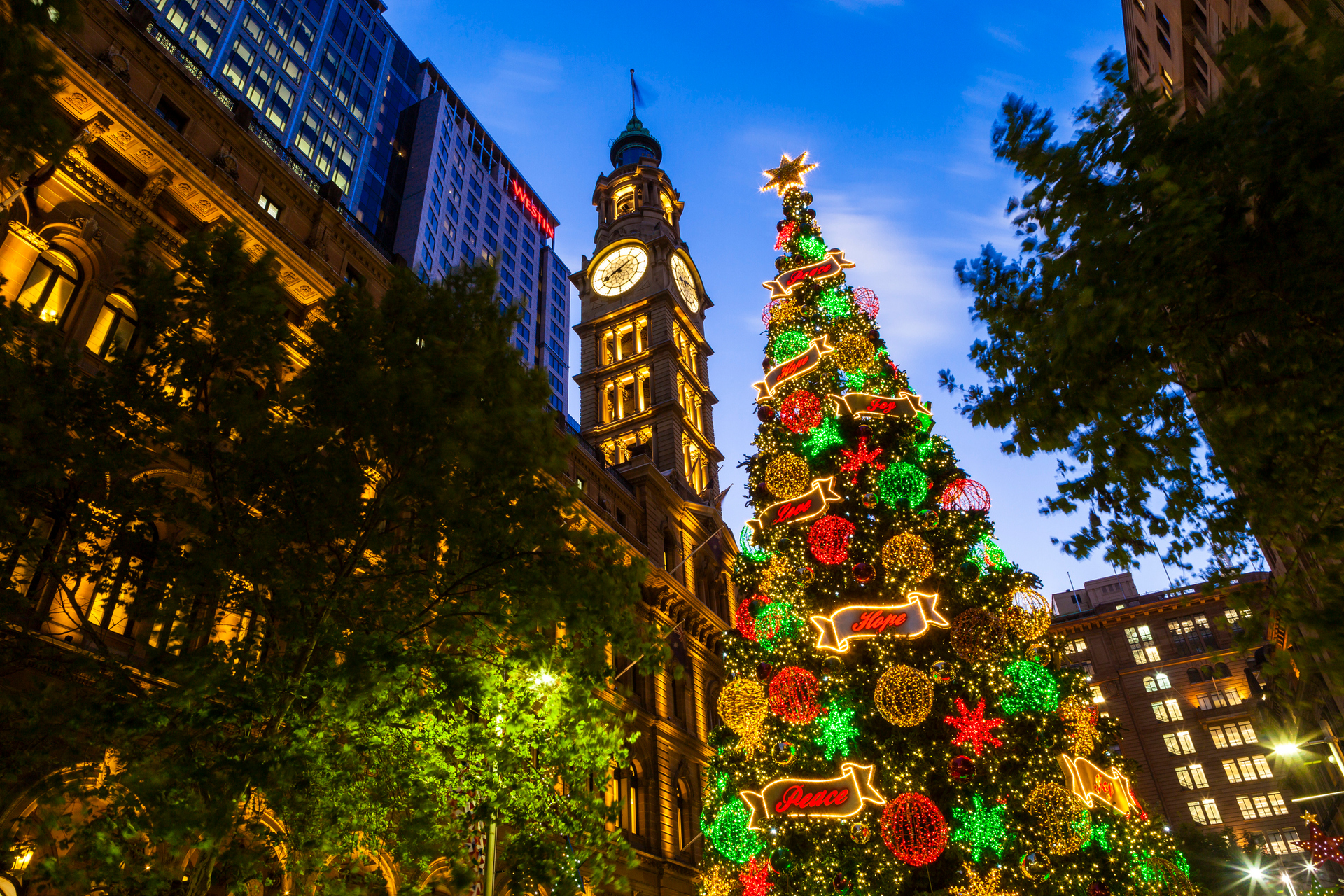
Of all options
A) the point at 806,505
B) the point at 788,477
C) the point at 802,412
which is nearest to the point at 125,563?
the point at 788,477

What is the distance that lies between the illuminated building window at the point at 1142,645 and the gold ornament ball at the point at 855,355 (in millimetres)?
63323

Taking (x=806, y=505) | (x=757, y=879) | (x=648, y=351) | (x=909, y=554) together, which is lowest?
(x=757, y=879)

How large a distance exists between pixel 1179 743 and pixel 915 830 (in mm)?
63166

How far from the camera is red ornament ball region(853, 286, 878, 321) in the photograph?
19984 mm

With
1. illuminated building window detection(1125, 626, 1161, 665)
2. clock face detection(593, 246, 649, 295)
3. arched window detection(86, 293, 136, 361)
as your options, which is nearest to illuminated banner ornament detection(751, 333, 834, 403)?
arched window detection(86, 293, 136, 361)

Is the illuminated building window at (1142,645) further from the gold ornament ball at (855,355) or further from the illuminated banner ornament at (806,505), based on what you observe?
the illuminated banner ornament at (806,505)

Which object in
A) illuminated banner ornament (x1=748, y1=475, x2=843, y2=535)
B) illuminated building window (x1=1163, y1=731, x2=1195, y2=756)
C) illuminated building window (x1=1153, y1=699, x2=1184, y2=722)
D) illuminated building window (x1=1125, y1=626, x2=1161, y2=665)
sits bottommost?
illuminated banner ornament (x1=748, y1=475, x2=843, y2=535)

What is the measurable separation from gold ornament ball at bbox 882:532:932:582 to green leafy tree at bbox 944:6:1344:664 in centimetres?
590

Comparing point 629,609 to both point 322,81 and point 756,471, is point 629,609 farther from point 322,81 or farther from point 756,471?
point 322,81

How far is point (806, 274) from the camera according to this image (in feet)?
65.7

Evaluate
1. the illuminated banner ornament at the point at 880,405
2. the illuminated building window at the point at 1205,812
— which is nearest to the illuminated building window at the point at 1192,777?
the illuminated building window at the point at 1205,812

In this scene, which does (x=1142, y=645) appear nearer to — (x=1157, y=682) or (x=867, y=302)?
(x=1157, y=682)

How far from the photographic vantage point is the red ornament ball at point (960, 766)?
12938 millimetres

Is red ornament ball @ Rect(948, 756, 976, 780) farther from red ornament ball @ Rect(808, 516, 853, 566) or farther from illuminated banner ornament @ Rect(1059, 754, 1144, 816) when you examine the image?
red ornament ball @ Rect(808, 516, 853, 566)
